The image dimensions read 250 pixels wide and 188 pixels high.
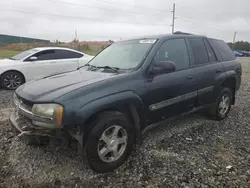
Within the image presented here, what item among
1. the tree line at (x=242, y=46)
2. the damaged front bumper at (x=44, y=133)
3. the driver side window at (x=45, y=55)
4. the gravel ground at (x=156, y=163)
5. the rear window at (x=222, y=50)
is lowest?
the gravel ground at (x=156, y=163)

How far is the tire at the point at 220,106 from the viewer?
14.3ft

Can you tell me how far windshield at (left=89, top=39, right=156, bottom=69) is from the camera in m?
3.26

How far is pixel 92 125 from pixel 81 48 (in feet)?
103

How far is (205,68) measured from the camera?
3941 millimetres

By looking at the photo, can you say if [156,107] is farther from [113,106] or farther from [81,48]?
[81,48]

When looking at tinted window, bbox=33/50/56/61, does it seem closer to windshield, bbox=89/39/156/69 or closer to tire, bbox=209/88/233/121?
windshield, bbox=89/39/156/69

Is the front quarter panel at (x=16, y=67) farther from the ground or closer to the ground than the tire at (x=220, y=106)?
farther from the ground

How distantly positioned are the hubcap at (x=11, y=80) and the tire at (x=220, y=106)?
6.14 metres

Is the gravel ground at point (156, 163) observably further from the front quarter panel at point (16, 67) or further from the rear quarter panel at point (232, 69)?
the front quarter panel at point (16, 67)

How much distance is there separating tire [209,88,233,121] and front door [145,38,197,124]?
84 cm

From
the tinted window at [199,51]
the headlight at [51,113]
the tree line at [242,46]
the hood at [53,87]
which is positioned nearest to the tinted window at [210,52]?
the tinted window at [199,51]

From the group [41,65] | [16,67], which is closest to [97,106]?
[41,65]

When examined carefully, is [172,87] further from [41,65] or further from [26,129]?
[41,65]

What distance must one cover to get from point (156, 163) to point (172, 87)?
1147mm
